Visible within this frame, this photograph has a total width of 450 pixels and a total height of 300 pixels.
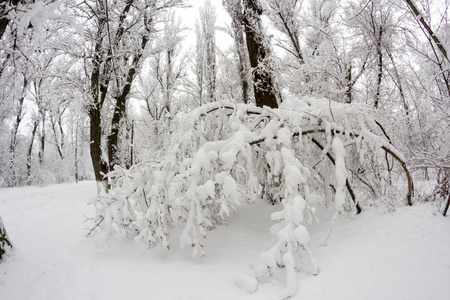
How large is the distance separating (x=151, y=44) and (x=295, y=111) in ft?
28.2

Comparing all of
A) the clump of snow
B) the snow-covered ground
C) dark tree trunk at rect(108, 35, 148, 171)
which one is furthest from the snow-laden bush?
dark tree trunk at rect(108, 35, 148, 171)

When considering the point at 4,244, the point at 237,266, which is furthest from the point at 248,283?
the point at 4,244

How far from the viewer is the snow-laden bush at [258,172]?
2.41 metres

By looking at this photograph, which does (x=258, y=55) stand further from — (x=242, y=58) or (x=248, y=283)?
(x=248, y=283)

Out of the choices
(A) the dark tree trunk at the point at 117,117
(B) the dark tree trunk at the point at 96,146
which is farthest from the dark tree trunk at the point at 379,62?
(B) the dark tree trunk at the point at 96,146

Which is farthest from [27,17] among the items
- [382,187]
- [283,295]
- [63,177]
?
[63,177]

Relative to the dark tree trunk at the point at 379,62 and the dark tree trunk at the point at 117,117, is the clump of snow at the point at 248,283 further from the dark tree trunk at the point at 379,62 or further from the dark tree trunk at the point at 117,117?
the dark tree trunk at the point at 117,117

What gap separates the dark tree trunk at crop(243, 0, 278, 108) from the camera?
5090 mm

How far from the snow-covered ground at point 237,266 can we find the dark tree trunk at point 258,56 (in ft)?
8.94

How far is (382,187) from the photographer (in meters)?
3.65

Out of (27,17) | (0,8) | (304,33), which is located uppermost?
(304,33)

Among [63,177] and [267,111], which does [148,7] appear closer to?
[267,111]

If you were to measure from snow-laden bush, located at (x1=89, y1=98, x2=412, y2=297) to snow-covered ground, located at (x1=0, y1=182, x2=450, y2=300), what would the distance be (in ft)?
0.61

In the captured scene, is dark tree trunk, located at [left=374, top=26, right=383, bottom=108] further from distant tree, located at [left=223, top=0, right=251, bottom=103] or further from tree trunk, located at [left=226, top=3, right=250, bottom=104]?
tree trunk, located at [left=226, top=3, right=250, bottom=104]
